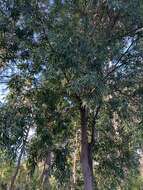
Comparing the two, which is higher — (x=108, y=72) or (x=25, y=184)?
(x=25, y=184)

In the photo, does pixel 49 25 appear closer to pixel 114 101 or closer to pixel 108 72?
pixel 108 72

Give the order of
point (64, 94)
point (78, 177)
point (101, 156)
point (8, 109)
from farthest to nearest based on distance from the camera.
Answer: point (78, 177) → point (101, 156) → point (64, 94) → point (8, 109)

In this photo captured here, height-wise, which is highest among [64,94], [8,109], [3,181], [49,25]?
[3,181]

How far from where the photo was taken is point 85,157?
10.3 m

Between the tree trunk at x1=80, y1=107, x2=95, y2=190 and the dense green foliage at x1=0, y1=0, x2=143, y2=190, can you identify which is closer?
the dense green foliage at x1=0, y1=0, x2=143, y2=190

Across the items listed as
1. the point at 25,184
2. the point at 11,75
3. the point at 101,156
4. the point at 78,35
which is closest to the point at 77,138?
the point at 101,156

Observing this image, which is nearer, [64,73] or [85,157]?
[64,73]

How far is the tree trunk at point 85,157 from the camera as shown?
400 inches

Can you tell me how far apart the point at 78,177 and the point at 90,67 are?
378 inches

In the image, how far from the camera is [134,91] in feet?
32.6

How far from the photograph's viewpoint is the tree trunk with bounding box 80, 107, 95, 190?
10172 mm

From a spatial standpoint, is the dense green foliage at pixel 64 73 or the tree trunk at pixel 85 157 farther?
the tree trunk at pixel 85 157

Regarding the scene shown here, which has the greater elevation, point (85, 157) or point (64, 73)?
point (64, 73)

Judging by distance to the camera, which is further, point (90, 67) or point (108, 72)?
point (108, 72)
